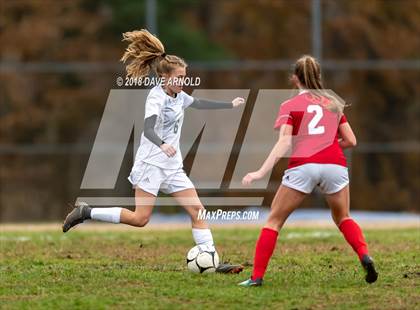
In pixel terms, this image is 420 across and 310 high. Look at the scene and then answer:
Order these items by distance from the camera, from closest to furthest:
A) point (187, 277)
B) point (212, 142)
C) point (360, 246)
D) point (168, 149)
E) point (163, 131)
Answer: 1. point (360, 246)
2. point (168, 149)
3. point (187, 277)
4. point (163, 131)
5. point (212, 142)

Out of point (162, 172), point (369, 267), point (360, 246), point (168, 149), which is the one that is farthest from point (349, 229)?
point (162, 172)

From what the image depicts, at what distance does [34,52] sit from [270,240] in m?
20.2

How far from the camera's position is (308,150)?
25.2 feet

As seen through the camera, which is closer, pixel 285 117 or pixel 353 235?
pixel 285 117

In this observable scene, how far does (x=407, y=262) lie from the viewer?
970cm

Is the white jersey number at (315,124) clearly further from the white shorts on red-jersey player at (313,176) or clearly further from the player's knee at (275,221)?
the player's knee at (275,221)

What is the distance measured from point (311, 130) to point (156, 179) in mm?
1699

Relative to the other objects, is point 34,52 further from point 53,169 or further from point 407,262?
point 407,262

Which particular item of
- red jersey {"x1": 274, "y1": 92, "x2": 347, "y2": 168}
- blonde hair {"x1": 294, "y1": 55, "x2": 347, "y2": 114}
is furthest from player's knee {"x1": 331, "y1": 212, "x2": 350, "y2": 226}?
blonde hair {"x1": 294, "y1": 55, "x2": 347, "y2": 114}

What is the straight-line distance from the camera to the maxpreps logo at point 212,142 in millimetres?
22500

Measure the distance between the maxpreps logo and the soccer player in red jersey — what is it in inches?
556

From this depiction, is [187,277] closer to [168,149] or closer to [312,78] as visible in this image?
[168,149]

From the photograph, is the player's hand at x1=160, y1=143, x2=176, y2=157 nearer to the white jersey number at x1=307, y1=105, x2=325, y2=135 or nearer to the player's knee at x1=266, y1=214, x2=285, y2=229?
Answer: the player's knee at x1=266, y1=214, x2=285, y2=229

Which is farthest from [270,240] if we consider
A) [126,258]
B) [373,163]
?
[373,163]
